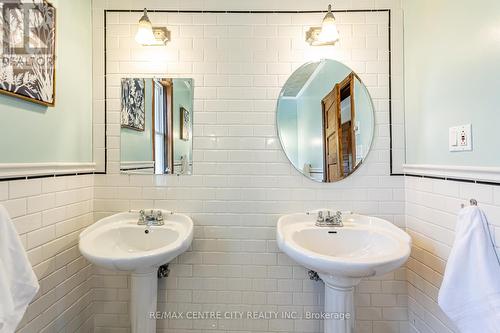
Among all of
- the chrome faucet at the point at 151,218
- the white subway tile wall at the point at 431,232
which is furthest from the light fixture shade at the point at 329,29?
the chrome faucet at the point at 151,218

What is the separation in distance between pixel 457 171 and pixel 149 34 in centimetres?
172

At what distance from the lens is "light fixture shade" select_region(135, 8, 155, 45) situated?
1.36m

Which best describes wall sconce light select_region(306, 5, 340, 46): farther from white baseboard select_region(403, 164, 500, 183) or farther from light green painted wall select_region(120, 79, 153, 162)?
light green painted wall select_region(120, 79, 153, 162)

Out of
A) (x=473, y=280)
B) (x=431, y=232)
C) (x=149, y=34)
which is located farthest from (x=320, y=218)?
(x=149, y=34)

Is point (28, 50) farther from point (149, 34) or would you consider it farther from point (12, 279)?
point (12, 279)

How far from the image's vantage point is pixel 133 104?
152cm

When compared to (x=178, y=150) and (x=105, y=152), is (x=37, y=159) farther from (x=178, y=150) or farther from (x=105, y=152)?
(x=178, y=150)

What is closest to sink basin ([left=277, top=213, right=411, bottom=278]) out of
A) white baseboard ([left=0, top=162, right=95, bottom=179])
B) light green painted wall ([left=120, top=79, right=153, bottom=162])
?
light green painted wall ([left=120, top=79, right=153, bottom=162])

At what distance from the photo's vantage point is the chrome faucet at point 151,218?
141 cm

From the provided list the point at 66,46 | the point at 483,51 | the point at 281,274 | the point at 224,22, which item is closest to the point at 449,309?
the point at 281,274

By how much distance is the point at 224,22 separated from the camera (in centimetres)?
150

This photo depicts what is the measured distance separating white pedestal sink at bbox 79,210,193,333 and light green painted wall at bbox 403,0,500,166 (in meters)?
1.36

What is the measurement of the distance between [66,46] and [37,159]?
64 cm

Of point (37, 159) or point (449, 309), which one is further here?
point (37, 159)
